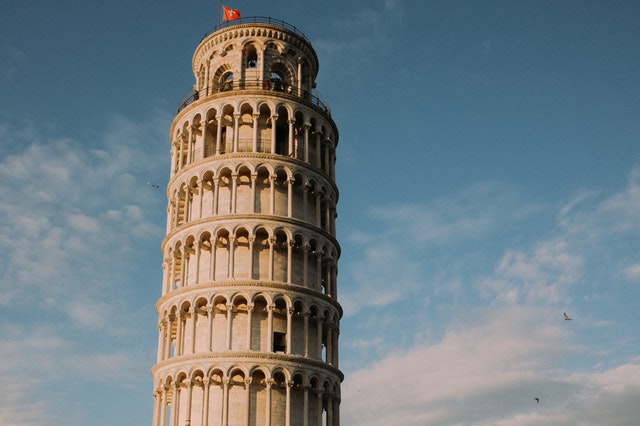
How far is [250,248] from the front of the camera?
5156 cm

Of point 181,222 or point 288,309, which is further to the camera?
point 181,222

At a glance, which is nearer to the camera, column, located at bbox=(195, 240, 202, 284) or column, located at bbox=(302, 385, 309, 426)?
column, located at bbox=(302, 385, 309, 426)

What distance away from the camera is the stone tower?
48.8 meters

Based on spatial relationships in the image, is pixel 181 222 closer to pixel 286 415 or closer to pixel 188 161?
pixel 188 161

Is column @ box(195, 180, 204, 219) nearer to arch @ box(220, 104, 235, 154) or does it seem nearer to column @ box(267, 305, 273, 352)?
arch @ box(220, 104, 235, 154)

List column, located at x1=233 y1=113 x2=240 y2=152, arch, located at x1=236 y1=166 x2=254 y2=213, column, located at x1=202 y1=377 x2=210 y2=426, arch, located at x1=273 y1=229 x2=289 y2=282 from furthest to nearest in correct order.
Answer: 1. column, located at x1=233 y1=113 x2=240 y2=152
2. arch, located at x1=236 y1=166 x2=254 y2=213
3. arch, located at x1=273 y1=229 x2=289 y2=282
4. column, located at x1=202 y1=377 x2=210 y2=426

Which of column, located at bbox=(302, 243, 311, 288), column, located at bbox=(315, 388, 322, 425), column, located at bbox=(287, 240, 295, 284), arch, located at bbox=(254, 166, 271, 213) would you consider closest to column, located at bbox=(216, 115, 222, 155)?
arch, located at bbox=(254, 166, 271, 213)

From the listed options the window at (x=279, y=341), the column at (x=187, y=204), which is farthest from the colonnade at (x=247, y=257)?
the window at (x=279, y=341)

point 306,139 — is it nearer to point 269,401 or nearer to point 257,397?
point 257,397

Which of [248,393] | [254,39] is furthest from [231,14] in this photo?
[248,393]

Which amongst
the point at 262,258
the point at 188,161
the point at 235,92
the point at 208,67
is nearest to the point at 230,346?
the point at 262,258

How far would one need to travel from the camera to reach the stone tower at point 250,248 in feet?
160

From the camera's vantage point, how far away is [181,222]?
56.1 metres

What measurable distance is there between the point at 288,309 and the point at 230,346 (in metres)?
4.50
